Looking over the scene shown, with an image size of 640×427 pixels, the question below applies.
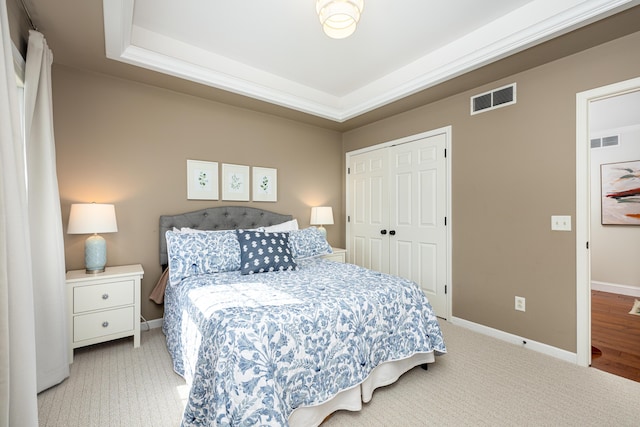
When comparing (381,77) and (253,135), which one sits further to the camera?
(253,135)

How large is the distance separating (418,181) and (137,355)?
3.32 meters

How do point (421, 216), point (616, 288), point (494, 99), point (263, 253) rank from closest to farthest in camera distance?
point (263, 253)
point (494, 99)
point (421, 216)
point (616, 288)

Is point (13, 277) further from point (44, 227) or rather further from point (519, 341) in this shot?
point (519, 341)

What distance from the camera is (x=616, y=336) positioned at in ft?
9.35

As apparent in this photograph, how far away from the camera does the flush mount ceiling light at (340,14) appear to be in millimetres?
1899

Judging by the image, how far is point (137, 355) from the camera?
2414 millimetres

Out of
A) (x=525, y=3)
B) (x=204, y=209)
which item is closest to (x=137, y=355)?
(x=204, y=209)

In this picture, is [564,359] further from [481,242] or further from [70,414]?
[70,414]

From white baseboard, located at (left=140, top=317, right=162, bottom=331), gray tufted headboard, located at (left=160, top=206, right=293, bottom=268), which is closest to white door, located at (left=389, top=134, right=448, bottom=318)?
gray tufted headboard, located at (left=160, top=206, right=293, bottom=268)

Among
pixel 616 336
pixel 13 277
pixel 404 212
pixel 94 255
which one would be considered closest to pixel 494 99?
pixel 404 212

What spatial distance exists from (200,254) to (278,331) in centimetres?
133

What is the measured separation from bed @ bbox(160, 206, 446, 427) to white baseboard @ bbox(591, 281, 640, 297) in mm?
4193

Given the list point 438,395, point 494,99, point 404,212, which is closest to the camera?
point 438,395

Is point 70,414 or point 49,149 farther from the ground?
point 49,149
